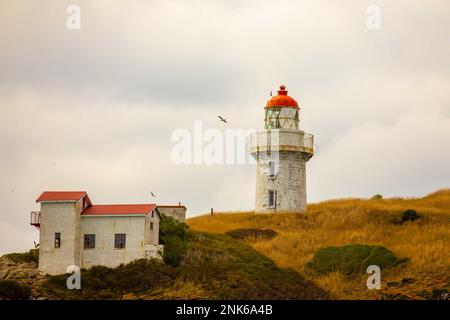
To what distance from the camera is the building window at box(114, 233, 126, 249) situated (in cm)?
6331

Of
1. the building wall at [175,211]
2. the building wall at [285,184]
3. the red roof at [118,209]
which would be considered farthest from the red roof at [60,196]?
the building wall at [285,184]

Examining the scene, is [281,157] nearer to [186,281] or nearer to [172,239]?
[172,239]

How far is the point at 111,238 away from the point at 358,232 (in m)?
17.1

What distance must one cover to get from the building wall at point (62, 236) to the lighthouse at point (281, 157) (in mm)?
21777

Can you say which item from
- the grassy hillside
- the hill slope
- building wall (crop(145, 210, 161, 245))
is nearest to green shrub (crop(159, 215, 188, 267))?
the grassy hillside

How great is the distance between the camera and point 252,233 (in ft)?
244

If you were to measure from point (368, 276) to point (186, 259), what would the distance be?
993 cm

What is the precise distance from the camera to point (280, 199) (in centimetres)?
8138

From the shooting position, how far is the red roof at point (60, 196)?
206 ft

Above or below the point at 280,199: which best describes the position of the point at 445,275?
below

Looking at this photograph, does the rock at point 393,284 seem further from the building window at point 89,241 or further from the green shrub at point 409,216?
the building window at point 89,241

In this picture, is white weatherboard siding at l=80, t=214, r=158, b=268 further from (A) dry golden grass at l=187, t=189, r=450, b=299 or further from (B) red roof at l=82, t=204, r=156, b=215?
(A) dry golden grass at l=187, t=189, r=450, b=299
